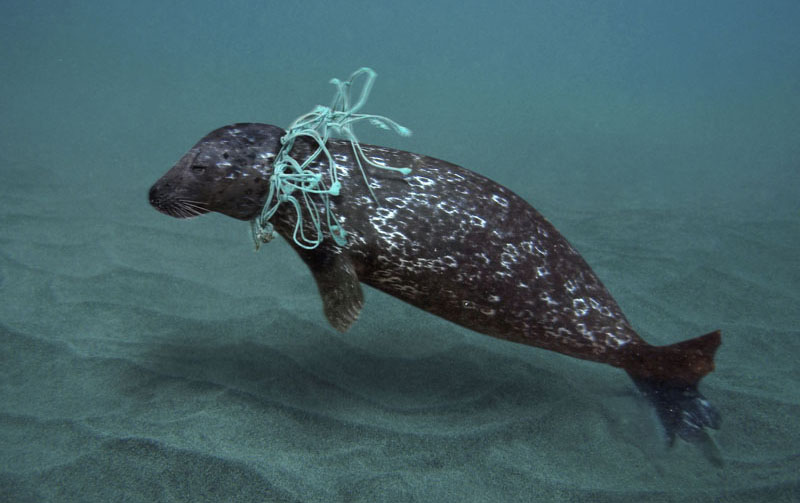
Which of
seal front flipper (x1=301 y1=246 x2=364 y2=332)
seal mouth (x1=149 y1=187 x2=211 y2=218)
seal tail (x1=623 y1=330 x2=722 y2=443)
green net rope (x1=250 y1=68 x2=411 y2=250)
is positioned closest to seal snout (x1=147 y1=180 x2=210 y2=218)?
seal mouth (x1=149 y1=187 x2=211 y2=218)

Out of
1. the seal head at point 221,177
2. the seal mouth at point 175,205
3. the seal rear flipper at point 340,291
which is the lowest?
the seal rear flipper at point 340,291

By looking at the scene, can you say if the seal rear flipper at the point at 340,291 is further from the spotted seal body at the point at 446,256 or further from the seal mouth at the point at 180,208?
the seal mouth at the point at 180,208

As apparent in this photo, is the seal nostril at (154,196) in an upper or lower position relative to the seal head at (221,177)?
lower

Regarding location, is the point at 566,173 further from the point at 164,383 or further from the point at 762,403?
Result: the point at 164,383

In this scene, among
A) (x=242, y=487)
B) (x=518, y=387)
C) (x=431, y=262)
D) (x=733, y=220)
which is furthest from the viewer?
(x=733, y=220)

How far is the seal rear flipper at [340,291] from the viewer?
2586mm

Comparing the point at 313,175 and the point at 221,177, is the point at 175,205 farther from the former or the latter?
the point at 313,175

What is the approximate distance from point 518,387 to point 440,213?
1346 millimetres

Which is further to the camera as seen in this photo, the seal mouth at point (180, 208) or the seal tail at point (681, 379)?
the seal tail at point (681, 379)

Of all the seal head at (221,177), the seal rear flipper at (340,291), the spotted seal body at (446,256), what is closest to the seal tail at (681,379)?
the spotted seal body at (446,256)

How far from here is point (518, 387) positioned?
3.24m

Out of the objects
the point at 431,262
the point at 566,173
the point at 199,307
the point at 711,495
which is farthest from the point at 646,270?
the point at 566,173

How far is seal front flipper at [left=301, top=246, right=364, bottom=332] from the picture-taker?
2.59 meters

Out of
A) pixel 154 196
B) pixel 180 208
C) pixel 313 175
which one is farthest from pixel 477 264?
pixel 154 196
